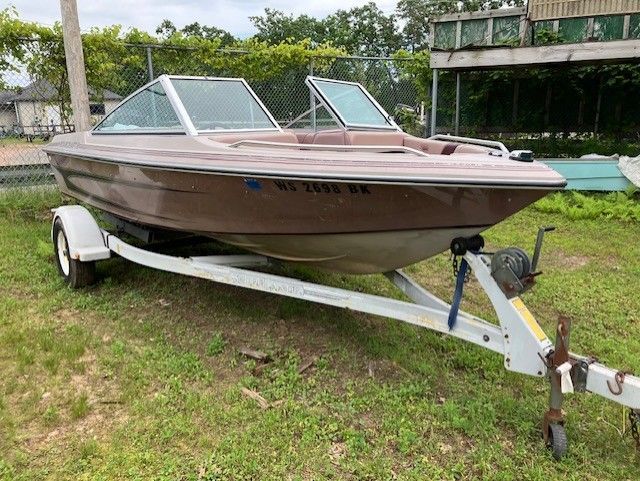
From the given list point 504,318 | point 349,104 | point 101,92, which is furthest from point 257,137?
point 101,92

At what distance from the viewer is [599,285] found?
14.6 feet

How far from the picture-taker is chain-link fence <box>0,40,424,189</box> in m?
7.12

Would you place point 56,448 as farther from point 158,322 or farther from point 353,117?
point 353,117

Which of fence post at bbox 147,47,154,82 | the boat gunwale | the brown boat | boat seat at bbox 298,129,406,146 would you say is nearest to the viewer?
the boat gunwale

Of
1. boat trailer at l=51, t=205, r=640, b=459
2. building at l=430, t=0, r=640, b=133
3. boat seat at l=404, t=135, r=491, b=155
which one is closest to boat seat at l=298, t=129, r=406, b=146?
boat seat at l=404, t=135, r=491, b=155

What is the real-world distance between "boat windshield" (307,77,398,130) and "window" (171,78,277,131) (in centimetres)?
47

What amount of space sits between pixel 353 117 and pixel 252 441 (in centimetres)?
271

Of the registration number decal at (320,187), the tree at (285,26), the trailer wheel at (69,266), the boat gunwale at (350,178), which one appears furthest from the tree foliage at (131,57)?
the tree at (285,26)

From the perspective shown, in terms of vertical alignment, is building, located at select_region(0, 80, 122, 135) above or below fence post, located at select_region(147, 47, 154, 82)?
below

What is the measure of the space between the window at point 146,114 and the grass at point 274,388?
1278 millimetres

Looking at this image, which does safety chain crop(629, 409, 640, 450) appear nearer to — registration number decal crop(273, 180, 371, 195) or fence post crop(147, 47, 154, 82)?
registration number decal crop(273, 180, 371, 195)

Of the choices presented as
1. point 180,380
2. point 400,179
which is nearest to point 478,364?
point 400,179

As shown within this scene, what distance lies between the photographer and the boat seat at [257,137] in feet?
12.0

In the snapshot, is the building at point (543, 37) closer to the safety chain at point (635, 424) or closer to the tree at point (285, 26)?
the safety chain at point (635, 424)
